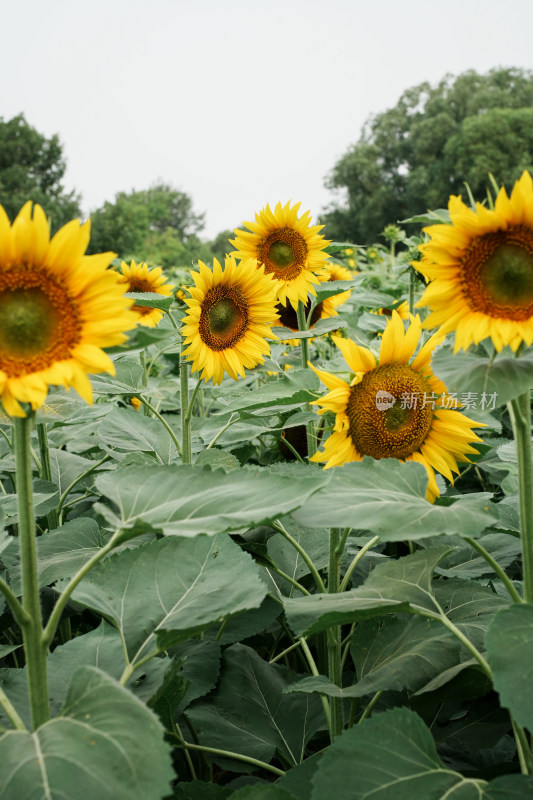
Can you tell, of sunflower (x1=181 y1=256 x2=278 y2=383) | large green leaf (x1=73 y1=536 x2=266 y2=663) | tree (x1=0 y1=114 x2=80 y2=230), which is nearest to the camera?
large green leaf (x1=73 y1=536 x2=266 y2=663)

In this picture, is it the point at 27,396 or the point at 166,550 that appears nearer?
the point at 27,396

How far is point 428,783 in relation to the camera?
0.90 meters

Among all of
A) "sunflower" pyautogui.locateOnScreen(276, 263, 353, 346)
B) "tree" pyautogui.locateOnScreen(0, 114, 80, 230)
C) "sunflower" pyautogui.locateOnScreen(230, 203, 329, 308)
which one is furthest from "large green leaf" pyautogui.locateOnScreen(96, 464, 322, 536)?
"tree" pyautogui.locateOnScreen(0, 114, 80, 230)

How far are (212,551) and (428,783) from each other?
21.5 inches

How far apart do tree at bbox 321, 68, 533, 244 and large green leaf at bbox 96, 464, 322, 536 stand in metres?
32.0

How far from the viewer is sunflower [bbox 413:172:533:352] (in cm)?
105

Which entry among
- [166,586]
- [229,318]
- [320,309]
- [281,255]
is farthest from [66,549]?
[320,309]

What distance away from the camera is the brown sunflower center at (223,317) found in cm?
206

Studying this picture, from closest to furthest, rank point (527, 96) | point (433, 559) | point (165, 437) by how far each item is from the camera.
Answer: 1. point (433, 559)
2. point (165, 437)
3. point (527, 96)

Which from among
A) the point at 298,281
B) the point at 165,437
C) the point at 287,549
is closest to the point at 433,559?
the point at 287,549

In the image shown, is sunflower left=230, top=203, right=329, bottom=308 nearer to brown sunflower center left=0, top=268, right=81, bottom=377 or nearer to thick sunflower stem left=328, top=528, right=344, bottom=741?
thick sunflower stem left=328, top=528, right=344, bottom=741

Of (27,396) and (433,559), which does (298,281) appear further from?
(27,396)

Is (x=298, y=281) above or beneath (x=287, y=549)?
above

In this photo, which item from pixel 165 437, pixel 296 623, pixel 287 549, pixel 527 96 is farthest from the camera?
pixel 527 96
